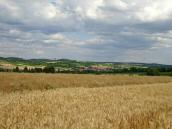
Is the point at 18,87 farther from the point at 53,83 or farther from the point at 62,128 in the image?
the point at 62,128

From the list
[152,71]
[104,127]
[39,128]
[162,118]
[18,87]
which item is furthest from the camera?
[152,71]

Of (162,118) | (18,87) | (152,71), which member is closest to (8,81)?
(18,87)

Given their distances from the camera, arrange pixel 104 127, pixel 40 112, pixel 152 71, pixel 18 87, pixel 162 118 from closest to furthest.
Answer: pixel 104 127 < pixel 162 118 < pixel 40 112 < pixel 18 87 < pixel 152 71

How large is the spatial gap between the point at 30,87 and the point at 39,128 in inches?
978

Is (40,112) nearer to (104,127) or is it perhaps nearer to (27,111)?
(27,111)

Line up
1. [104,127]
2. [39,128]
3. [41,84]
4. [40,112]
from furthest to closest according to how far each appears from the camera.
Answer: [41,84], [40,112], [104,127], [39,128]

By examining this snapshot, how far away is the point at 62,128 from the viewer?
8.66m

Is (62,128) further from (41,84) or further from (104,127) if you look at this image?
(41,84)

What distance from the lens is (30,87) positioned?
3288 cm

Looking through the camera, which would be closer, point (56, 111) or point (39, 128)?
point (39, 128)

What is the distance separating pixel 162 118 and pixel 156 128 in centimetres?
153

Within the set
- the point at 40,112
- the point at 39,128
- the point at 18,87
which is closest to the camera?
the point at 39,128

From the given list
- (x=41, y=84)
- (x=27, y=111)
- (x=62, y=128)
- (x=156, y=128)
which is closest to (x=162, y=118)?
(x=156, y=128)

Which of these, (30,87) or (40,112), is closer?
(40,112)
